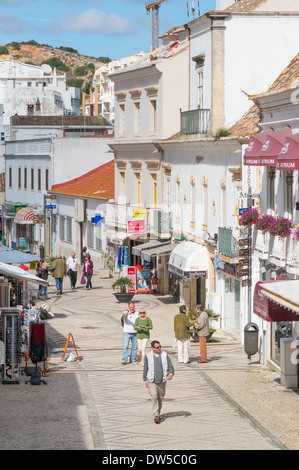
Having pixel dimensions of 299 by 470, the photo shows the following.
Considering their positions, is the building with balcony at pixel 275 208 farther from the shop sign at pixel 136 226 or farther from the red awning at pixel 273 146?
the shop sign at pixel 136 226

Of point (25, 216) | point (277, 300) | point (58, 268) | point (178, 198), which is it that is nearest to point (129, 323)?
point (277, 300)

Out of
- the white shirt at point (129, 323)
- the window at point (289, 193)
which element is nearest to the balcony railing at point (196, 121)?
the window at point (289, 193)

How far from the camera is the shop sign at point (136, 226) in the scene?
41.4 metres

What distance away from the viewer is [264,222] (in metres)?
23.5

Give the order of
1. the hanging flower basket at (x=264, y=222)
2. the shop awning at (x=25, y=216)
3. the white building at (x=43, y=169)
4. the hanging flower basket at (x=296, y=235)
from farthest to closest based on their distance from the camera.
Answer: the shop awning at (x=25, y=216)
the white building at (x=43, y=169)
the hanging flower basket at (x=264, y=222)
the hanging flower basket at (x=296, y=235)

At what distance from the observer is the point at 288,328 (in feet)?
75.4

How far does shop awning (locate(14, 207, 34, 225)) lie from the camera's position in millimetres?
58306

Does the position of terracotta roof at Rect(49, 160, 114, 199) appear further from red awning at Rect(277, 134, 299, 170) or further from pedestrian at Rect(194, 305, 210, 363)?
red awning at Rect(277, 134, 299, 170)

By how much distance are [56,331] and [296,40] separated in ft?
42.5

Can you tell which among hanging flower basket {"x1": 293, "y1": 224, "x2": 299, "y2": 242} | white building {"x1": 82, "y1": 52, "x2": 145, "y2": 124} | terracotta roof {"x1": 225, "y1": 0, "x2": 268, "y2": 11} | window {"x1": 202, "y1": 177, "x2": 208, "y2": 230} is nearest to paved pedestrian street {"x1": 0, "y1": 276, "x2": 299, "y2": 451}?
hanging flower basket {"x1": 293, "y1": 224, "x2": 299, "y2": 242}

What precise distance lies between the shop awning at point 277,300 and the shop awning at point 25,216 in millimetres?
37091

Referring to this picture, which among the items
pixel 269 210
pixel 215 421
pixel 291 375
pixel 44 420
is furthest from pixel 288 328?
pixel 44 420

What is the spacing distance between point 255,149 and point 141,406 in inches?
305

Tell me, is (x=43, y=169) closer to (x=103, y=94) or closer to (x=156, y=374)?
(x=156, y=374)
